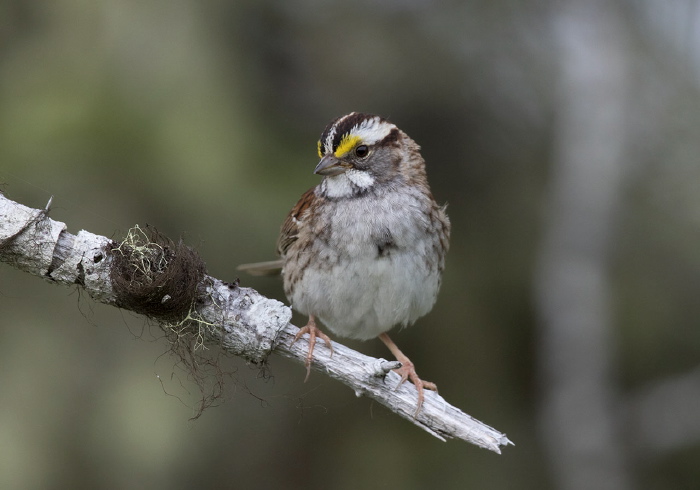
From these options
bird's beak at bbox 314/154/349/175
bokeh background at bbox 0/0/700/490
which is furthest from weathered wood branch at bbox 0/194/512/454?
bokeh background at bbox 0/0/700/490

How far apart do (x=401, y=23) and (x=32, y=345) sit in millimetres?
3914

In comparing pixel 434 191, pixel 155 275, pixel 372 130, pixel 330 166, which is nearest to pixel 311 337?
pixel 330 166

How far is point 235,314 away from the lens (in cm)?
373

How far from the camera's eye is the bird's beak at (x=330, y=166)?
14.9 feet

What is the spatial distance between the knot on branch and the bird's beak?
1.12 metres

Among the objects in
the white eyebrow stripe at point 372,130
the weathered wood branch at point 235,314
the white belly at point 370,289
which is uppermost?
the white eyebrow stripe at point 372,130

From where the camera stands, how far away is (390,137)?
487 cm

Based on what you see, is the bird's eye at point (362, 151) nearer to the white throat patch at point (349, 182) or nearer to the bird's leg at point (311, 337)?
the white throat patch at point (349, 182)

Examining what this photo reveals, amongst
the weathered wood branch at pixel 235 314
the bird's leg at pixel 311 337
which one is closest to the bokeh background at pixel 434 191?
the bird's leg at pixel 311 337

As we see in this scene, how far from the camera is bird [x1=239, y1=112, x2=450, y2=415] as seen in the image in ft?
15.0

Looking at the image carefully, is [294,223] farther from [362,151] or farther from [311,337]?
[311,337]

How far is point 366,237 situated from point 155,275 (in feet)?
4.74

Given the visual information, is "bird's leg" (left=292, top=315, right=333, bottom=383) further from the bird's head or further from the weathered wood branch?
the bird's head

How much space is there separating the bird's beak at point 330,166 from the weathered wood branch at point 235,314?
1004mm
